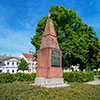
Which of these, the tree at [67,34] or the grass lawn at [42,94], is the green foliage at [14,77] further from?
the grass lawn at [42,94]

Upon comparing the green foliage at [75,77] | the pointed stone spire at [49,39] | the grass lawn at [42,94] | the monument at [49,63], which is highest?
the pointed stone spire at [49,39]

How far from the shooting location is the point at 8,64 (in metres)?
44.4

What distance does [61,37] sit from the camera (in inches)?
768

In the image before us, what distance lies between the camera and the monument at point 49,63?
9.58m

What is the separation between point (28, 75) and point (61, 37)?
9223 mm

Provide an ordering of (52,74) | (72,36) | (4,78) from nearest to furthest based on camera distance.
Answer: (52,74) < (4,78) < (72,36)

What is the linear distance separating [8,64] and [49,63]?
129 feet

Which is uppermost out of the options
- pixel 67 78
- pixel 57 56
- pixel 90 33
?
pixel 90 33

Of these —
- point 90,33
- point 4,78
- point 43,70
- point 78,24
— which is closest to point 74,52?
point 78,24

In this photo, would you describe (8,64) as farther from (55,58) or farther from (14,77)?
(55,58)

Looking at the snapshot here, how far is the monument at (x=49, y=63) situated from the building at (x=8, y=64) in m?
37.0

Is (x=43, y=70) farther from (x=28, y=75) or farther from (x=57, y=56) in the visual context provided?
(x=28, y=75)

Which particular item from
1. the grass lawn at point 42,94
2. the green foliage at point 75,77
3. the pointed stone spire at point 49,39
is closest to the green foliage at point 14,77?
the green foliage at point 75,77

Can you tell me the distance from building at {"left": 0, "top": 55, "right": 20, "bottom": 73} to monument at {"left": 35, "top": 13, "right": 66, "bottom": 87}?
3702cm
